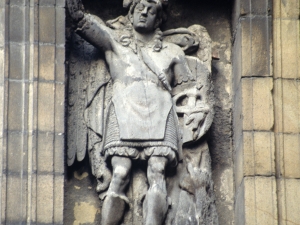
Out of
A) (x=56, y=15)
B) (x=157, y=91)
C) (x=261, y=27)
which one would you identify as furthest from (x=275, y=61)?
(x=56, y=15)

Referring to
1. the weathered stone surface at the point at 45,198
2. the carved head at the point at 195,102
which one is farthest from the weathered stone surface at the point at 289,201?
the weathered stone surface at the point at 45,198

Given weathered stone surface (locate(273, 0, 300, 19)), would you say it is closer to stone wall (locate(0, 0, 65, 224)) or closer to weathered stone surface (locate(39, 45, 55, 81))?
stone wall (locate(0, 0, 65, 224))

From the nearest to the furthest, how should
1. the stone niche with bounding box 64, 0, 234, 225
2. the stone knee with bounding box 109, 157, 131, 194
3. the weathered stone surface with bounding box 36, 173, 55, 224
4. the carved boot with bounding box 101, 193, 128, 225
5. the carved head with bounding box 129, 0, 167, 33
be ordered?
the weathered stone surface with bounding box 36, 173, 55, 224, the carved boot with bounding box 101, 193, 128, 225, the stone knee with bounding box 109, 157, 131, 194, the stone niche with bounding box 64, 0, 234, 225, the carved head with bounding box 129, 0, 167, 33

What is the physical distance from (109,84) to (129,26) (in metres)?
0.73

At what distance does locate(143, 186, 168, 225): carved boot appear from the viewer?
14249 millimetres

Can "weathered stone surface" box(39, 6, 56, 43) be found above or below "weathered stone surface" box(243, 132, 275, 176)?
above

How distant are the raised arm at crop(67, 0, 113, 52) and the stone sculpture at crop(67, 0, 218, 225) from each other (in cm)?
1

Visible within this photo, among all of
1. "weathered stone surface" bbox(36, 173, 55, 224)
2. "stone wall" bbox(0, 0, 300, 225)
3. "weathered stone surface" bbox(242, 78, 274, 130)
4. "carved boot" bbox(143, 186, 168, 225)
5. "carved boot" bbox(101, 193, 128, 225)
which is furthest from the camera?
"weathered stone surface" bbox(242, 78, 274, 130)

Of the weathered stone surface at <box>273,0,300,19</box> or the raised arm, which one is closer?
the raised arm

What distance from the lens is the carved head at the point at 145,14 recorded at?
15.0 metres

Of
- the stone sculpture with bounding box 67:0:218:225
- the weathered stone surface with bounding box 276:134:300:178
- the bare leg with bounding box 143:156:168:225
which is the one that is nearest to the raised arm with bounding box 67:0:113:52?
the stone sculpture with bounding box 67:0:218:225

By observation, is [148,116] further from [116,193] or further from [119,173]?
[116,193]

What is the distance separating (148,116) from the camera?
47.8 ft

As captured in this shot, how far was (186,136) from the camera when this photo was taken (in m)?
14.8
